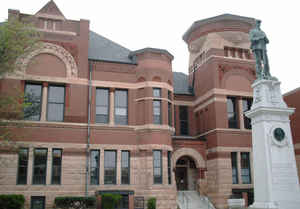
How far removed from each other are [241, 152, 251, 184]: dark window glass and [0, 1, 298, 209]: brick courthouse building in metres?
0.08

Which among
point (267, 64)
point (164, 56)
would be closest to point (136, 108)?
point (164, 56)

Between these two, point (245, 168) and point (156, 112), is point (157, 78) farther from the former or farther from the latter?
point (245, 168)

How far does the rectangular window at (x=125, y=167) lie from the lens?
977 inches

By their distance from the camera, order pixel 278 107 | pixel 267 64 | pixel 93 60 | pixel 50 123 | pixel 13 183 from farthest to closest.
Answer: pixel 93 60 → pixel 50 123 → pixel 13 183 → pixel 267 64 → pixel 278 107

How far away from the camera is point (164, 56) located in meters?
27.5

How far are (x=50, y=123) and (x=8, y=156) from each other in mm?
3476

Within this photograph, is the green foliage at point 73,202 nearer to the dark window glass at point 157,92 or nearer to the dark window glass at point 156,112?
the dark window glass at point 156,112

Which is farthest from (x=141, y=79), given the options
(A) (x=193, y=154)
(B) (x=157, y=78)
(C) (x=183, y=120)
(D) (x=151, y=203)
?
(D) (x=151, y=203)

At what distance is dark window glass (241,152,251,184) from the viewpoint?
1094 inches

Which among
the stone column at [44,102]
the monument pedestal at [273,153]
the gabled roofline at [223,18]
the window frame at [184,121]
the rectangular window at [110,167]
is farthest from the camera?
the window frame at [184,121]

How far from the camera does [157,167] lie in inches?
982

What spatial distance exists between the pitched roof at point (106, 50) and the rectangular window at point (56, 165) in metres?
7.71

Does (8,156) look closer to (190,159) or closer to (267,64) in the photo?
(190,159)

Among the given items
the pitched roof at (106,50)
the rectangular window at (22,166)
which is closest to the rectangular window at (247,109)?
the pitched roof at (106,50)
